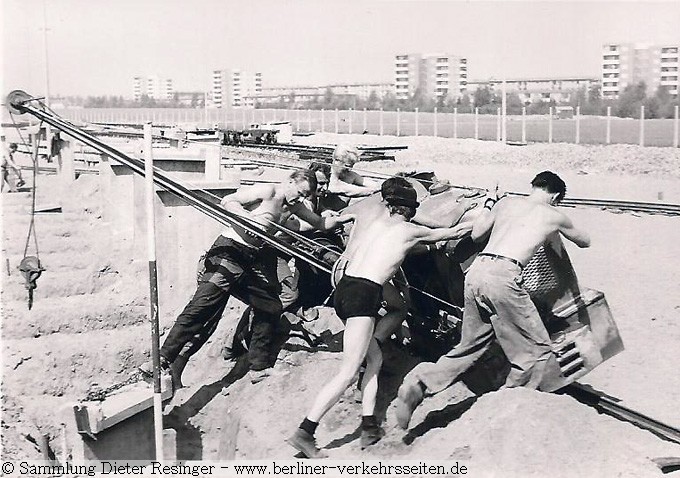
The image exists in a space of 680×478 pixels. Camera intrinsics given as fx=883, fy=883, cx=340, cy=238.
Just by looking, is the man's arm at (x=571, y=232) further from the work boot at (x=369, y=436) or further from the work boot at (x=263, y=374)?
the work boot at (x=263, y=374)

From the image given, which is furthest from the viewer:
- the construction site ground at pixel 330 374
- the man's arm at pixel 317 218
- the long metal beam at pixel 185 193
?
the man's arm at pixel 317 218

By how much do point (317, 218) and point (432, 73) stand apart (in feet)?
275

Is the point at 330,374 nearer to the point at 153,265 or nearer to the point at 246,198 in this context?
the point at 246,198

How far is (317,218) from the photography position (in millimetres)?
7344

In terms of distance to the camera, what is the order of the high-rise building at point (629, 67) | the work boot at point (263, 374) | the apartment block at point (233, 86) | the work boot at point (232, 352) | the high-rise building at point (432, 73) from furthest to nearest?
the apartment block at point (233, 86)
the high-rise building at point (432, 73)
the high-rise building at point (629, 67)
the work boot at point (232, 352)
the work boot at point (263, 374)

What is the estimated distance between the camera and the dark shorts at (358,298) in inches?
222

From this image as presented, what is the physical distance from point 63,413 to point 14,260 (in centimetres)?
943

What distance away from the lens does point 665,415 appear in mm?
5789

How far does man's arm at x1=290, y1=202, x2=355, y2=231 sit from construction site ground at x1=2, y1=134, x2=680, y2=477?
117 centimetres

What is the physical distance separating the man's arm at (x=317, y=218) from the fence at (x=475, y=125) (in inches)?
576

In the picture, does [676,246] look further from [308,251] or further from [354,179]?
[308,251]

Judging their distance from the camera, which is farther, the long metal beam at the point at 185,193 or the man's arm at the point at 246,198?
the man's arm at the point at 246,198

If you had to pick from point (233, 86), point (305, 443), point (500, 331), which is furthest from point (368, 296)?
→ point (233, 86)

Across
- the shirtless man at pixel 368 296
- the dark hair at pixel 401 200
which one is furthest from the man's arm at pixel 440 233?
the dark hair at pixel 401 200
